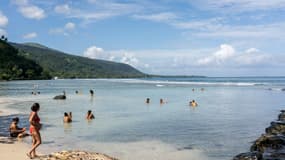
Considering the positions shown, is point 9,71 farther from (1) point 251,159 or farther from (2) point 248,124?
(1) point 251,159

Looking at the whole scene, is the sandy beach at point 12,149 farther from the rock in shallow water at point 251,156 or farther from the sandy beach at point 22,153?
the rock in shallow water at point 251,156

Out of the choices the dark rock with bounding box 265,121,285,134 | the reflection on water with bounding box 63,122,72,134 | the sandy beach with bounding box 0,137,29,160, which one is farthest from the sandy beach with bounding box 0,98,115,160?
the dark rock with bounding box 265,121,285,134

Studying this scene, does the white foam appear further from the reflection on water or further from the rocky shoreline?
the reflection on water

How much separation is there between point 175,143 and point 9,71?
131848mm

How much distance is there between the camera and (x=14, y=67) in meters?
143

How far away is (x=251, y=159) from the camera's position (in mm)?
13016

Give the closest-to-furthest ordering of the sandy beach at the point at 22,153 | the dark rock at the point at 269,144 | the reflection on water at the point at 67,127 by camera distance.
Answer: the sandy beach at the point at 22,153 → the dark rock at the point at 269,144 → the reflection on water at the point at 67,127

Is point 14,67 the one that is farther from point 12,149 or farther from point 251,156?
point 251,156

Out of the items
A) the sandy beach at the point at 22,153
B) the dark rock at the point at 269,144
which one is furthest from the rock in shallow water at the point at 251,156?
the sandy beach at the point at 22,153

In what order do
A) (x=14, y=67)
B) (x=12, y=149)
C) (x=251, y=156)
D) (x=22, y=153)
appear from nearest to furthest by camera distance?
(x=251, y=156) → (x=22, y=153) → (x=12, y=149) → (x=14, y=67)

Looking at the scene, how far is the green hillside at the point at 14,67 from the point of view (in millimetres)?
138188

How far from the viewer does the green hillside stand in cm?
13819

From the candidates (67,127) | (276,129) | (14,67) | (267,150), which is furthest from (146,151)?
(14,67)

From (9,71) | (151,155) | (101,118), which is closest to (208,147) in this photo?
(151,155)
